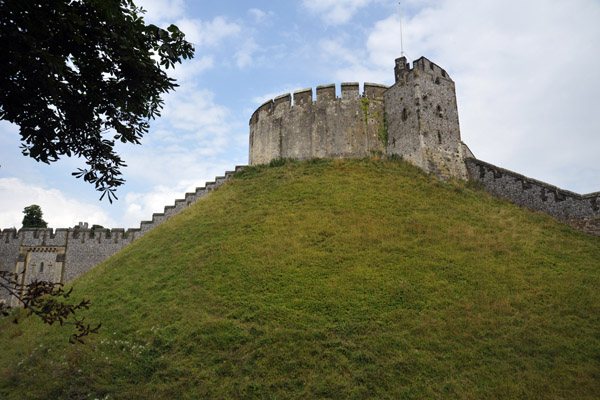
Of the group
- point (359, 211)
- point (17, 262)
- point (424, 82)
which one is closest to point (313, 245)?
point (359, 211)

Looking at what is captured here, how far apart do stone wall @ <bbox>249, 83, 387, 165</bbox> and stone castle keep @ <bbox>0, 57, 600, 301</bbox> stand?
77mm

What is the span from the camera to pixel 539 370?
11375 mm

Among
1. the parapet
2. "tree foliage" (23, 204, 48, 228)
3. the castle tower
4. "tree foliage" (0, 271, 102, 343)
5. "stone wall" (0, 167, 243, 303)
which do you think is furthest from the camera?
"tree foliage" (23, 204, 48, 228)

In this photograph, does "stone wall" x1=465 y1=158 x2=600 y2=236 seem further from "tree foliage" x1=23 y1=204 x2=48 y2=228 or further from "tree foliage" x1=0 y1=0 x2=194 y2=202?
"tree foliage" x1=23 y1=204 x2=48 y2=228

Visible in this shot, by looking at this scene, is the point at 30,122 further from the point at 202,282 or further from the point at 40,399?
the point at 202,282

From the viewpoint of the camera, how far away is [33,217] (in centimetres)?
4112

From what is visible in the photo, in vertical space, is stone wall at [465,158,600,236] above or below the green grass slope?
above

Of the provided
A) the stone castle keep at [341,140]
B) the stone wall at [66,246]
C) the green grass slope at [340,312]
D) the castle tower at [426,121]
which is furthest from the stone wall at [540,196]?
the stone wall at [66,246]

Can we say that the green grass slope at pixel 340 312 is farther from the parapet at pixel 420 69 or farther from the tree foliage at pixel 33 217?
the tree foliage at pixel 33 217

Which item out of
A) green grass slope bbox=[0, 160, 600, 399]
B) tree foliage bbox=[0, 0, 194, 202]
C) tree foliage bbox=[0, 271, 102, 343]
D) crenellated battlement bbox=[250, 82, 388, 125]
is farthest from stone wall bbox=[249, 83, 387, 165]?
tree foliage bbox=[0, 271, 102, 343]

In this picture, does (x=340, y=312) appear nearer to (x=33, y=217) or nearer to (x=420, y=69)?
(x=420, y=69)

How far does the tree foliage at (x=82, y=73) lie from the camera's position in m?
7.66

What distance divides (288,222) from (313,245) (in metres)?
3.05

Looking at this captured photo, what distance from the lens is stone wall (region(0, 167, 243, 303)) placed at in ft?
102
